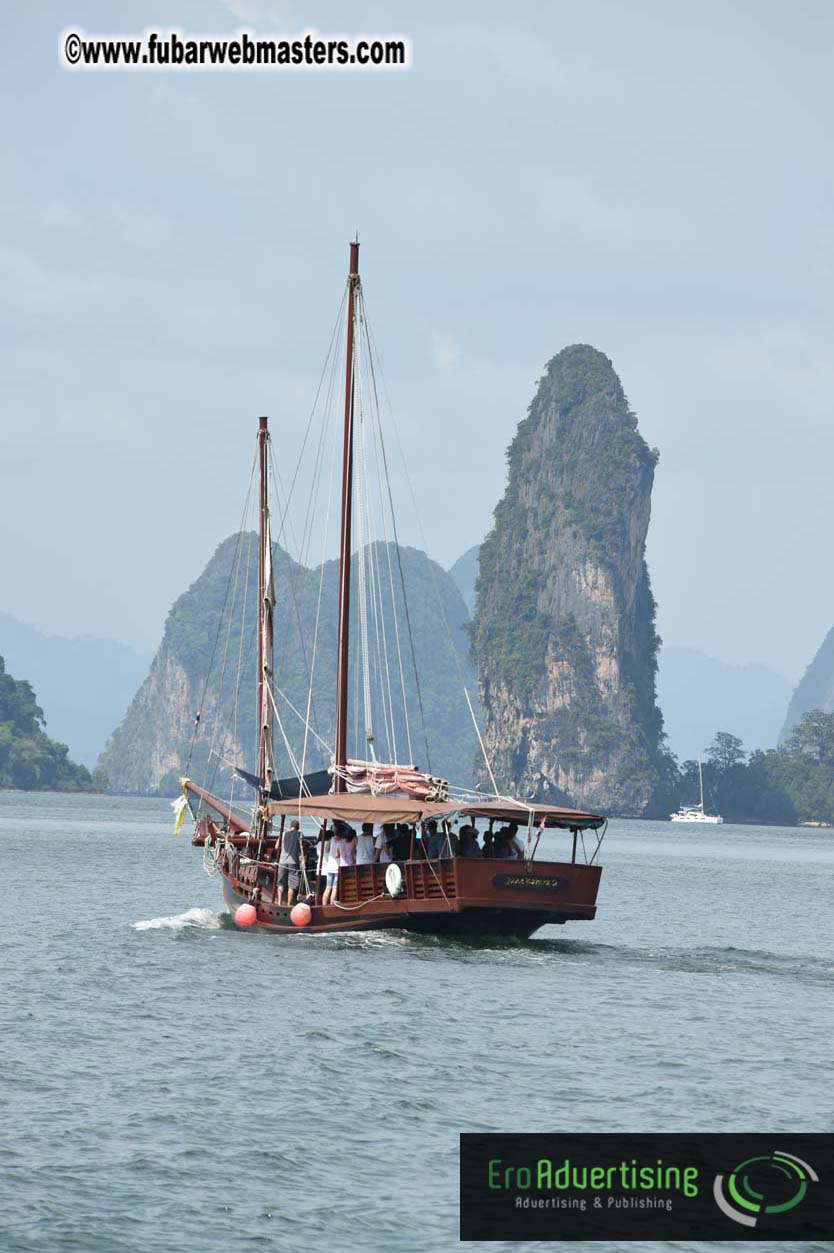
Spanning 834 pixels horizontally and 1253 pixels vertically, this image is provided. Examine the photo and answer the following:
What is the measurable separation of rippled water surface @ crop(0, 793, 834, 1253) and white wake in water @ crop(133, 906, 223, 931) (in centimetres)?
15

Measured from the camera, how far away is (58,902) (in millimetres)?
41125

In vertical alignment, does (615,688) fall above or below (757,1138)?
above

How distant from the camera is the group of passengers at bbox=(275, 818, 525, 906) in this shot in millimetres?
28672

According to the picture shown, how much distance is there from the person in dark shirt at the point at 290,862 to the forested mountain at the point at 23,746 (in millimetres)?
132169

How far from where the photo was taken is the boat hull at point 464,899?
27.6 m

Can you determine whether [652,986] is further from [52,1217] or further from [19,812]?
[19,812]

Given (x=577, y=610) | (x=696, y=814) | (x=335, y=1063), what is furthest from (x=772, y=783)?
(x=335, y=1063)

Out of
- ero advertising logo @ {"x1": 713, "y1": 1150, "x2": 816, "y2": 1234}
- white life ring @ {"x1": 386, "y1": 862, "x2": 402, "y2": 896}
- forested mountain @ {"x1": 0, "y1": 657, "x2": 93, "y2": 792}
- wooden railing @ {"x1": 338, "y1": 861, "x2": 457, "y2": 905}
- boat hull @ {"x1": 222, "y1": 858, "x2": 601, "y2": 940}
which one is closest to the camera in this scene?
ero advertising logo @ {"x1": 713, "y1": 1150, "x2": 816, "y2": 1234}

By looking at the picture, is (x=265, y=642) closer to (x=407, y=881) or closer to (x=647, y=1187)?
(x=407, y=881)

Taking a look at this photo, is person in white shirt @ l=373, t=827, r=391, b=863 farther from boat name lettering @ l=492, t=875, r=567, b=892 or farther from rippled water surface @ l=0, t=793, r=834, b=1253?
boat name lettering @ l=492, t=875, r=567, b=892

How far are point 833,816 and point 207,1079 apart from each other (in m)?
167

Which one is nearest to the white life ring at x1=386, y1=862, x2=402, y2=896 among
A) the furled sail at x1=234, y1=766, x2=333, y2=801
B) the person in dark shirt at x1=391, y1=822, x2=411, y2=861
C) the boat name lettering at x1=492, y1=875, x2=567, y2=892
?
the person in dark shirt at x1=391, y1=822, x2=411, y2=861

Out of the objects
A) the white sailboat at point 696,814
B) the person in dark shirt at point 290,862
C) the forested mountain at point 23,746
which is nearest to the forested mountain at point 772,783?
the white sailboat at point 696,814

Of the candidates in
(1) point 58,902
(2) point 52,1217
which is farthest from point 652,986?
(1) point 58,902
